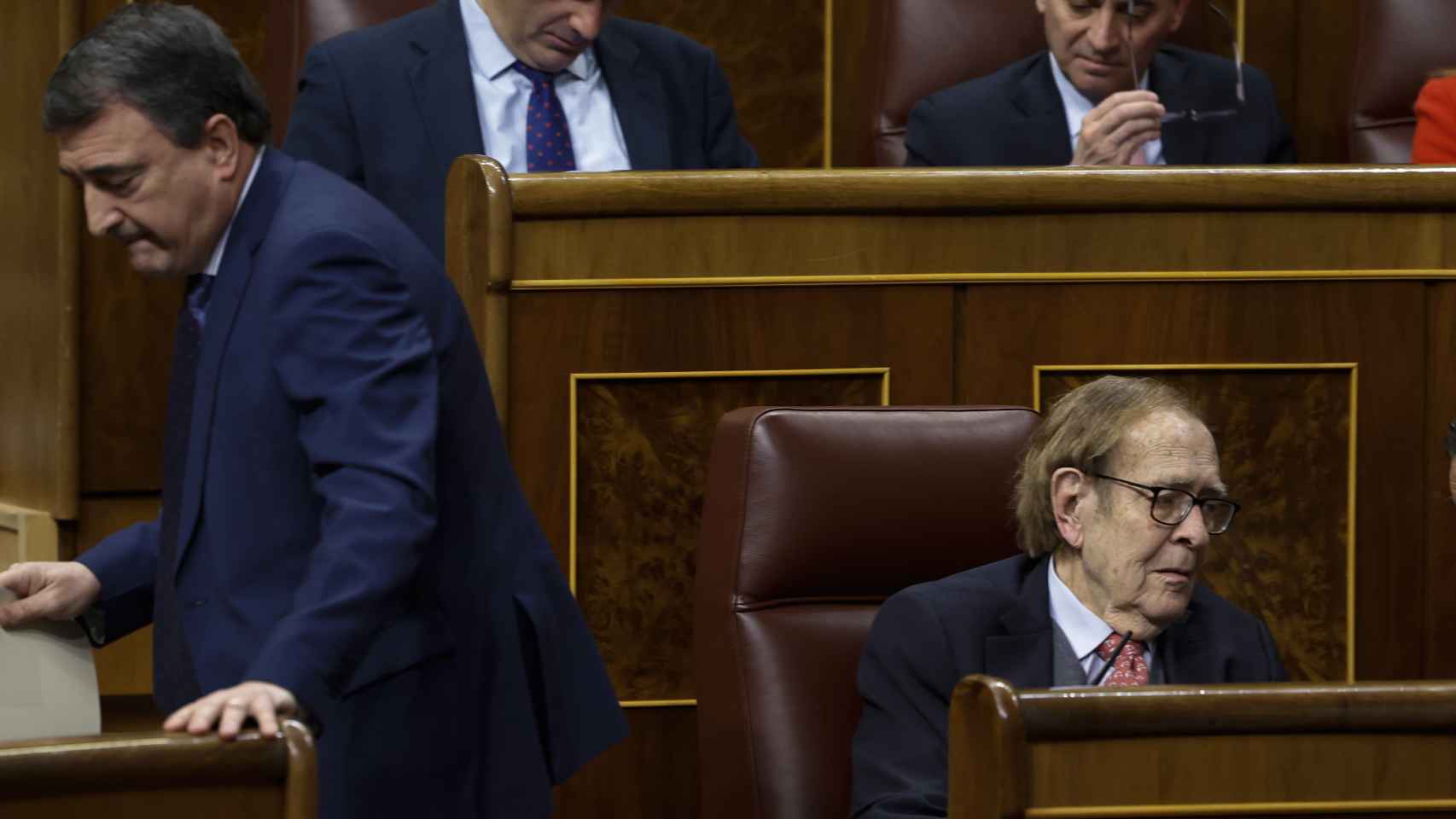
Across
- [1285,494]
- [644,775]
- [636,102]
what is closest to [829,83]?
[636,102]

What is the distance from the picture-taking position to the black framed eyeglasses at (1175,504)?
5.09 ft

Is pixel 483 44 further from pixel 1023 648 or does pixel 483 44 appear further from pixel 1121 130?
pixel 1023 648

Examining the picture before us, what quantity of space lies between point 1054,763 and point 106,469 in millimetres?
1513

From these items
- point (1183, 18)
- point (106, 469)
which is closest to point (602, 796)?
point (106, 469)

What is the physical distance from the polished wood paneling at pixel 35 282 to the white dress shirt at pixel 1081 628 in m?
1.17

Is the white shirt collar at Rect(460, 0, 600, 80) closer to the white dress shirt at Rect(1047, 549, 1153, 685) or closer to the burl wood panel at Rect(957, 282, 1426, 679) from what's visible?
the burl wood panel at Rect(957, 282, 1426, 679)

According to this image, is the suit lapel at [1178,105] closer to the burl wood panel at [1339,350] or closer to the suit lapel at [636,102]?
the burl wood panel at [1339,350]

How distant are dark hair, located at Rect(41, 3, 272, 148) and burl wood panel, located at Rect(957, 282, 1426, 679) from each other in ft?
2.44

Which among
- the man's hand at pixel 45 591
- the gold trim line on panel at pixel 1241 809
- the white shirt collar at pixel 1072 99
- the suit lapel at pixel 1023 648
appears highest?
the white shirt collar at pixel 1072 99

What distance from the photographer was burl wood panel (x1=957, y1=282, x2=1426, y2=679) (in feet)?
6.05

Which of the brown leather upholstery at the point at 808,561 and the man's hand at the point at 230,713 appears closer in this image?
the man's hand at the point at 230,713

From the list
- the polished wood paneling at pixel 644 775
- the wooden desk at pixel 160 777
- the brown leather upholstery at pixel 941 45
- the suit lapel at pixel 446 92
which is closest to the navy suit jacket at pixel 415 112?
the suit lapel at pixel 446 92

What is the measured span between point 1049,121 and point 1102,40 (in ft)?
0.35

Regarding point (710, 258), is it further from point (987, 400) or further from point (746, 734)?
point (746, 734)
